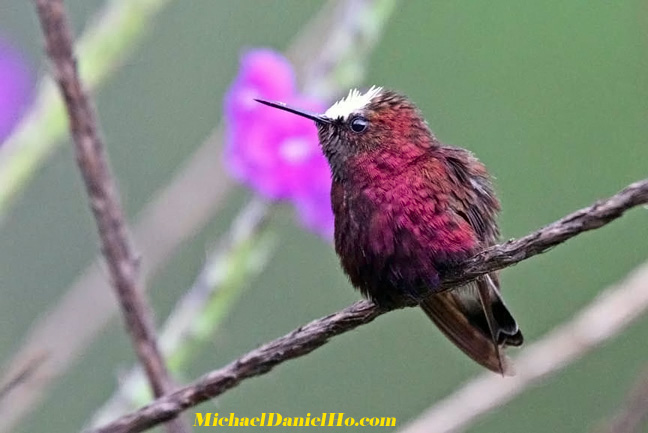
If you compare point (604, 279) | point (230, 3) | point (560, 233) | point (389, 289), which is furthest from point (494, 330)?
point (230, 3)

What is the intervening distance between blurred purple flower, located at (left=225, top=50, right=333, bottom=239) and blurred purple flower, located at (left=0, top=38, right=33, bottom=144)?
58 centimetres

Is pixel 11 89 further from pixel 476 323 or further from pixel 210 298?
pixel 476 323

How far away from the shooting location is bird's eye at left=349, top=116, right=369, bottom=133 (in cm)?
166

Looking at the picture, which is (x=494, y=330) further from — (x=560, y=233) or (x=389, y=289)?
(x=560, y=233)

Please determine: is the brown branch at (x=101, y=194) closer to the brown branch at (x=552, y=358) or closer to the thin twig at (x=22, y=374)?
the thin twig at (x=22, y=374)

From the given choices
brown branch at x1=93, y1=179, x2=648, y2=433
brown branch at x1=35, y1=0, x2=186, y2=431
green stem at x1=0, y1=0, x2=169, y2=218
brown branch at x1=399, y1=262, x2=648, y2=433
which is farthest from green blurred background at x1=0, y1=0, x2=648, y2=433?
brown branch at x1=93, y1=179, x2=648, y2=433

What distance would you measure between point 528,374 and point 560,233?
79 cm

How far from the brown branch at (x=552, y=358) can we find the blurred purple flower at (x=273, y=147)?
1.53 feet

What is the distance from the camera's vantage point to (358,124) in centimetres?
167

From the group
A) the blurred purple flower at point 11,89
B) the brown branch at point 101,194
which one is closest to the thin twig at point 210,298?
the brown branch at point 101,194

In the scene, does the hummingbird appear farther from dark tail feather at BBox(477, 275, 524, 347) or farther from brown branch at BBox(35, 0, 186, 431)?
brown branch at BBox(35, 0, 186, 431)

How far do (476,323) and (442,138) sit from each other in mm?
3298

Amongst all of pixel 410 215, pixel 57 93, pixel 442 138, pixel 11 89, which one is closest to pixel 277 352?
pixel 410 215

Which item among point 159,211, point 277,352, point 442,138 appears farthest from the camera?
point 442,138
